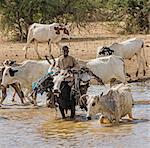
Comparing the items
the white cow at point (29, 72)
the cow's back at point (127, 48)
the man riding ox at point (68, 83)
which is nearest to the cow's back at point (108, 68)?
the white cow at point (29, 72)

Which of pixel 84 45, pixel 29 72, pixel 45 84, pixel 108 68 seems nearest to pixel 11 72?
pixel 29 72

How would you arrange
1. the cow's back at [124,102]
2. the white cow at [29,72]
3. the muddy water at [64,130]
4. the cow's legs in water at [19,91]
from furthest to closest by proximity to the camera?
the cow's legs in water at [19,91], the white cow at [29,72], the cow's back at [124,102], the muddy water at [64,130]

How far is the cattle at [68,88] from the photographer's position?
12.3 meters

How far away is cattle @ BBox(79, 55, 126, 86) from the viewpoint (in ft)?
48.3

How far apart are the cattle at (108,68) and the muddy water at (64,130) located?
139 cm

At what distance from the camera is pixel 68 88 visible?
12391 millimetres

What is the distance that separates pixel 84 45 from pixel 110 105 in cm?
1346

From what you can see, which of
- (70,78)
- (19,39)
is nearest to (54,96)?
(70,78)

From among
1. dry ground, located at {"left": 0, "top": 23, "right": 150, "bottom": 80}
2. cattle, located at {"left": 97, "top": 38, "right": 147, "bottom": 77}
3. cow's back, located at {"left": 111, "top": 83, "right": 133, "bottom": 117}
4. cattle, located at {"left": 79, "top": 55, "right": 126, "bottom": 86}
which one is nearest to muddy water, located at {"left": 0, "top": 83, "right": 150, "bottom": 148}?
cow's back, located at {"left": 111, "top": 83, "right": 133, "bottom": 117}

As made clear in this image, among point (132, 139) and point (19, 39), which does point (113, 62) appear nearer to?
point (132, 139)

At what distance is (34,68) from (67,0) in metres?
15.1

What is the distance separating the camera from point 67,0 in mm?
29312

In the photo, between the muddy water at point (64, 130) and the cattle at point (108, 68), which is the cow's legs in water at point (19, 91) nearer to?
the muddy water at point (64, 130)

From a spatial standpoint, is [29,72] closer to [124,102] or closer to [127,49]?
[124,102]
